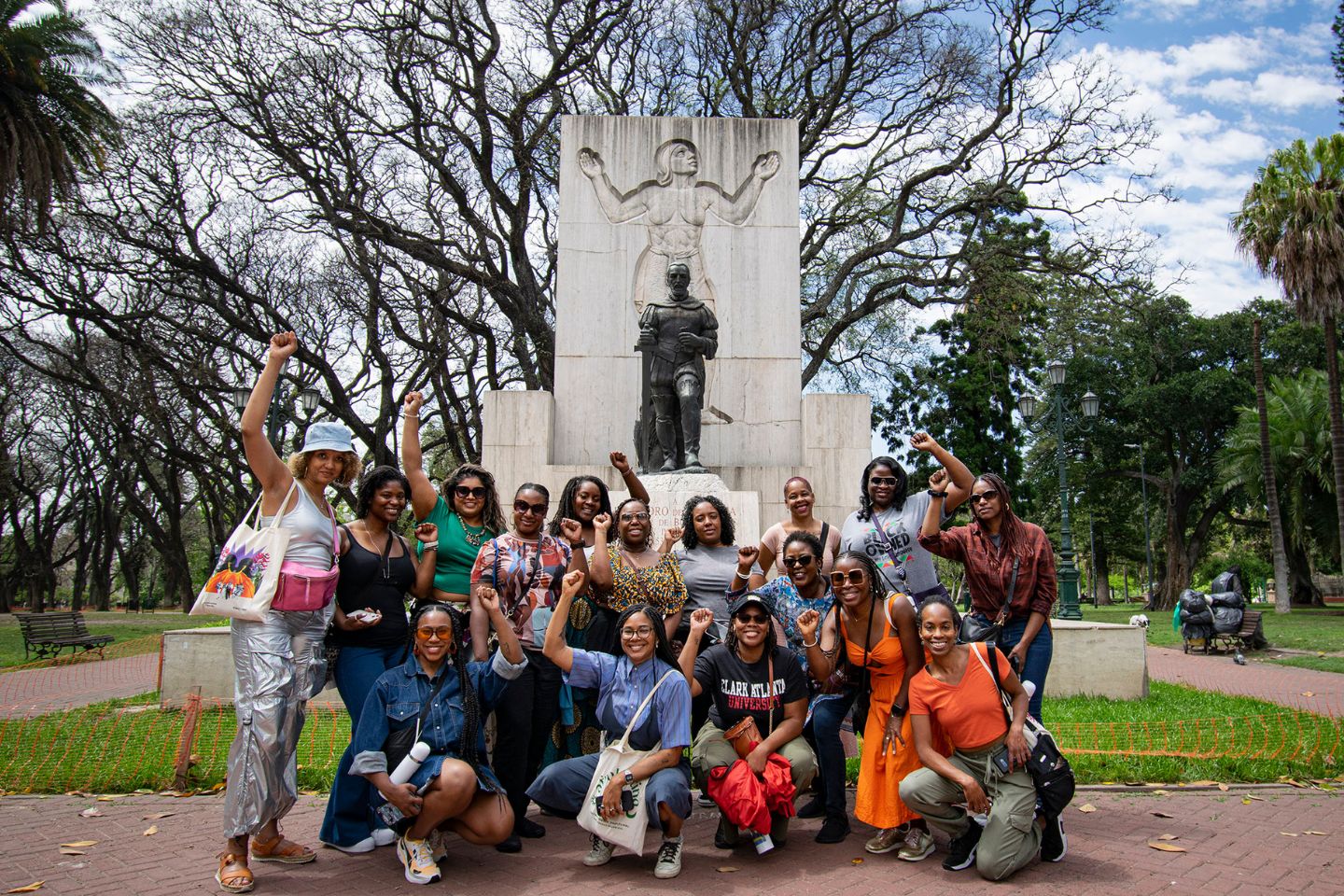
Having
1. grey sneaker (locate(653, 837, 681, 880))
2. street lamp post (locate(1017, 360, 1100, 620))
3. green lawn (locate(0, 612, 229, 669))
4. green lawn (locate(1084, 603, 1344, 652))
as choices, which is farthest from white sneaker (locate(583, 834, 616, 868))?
green lawn (locate(1084, 603, 1344, 652))

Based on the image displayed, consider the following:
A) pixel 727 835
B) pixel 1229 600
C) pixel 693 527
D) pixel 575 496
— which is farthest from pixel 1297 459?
pixel 727 835

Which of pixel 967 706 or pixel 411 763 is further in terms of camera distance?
pixel 967 706

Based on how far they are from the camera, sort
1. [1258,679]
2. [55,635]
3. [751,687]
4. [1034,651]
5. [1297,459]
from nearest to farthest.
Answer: [751,687], [1034,651], [1258,679], [55,635], [1297,459]

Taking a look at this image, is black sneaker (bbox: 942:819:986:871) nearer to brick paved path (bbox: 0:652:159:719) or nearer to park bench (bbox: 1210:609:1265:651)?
brick paved path (bbox: 0:652:159:719)

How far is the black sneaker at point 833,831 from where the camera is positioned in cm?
469

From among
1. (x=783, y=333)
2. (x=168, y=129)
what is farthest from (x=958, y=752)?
(x=168, y=129)

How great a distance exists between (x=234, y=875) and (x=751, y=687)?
2403mm

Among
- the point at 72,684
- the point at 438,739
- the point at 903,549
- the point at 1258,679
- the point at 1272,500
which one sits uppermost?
the point at 1272,500

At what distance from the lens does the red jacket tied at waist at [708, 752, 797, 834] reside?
4.33 metres

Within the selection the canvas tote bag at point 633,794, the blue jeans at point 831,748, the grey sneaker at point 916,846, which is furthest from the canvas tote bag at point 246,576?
the grey sneaker at point 916,846

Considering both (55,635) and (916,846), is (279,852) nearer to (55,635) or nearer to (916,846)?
(916,846)

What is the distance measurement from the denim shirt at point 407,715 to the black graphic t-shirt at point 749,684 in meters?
1.16

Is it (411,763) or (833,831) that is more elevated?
(411,763)

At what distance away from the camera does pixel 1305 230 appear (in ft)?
68.8
